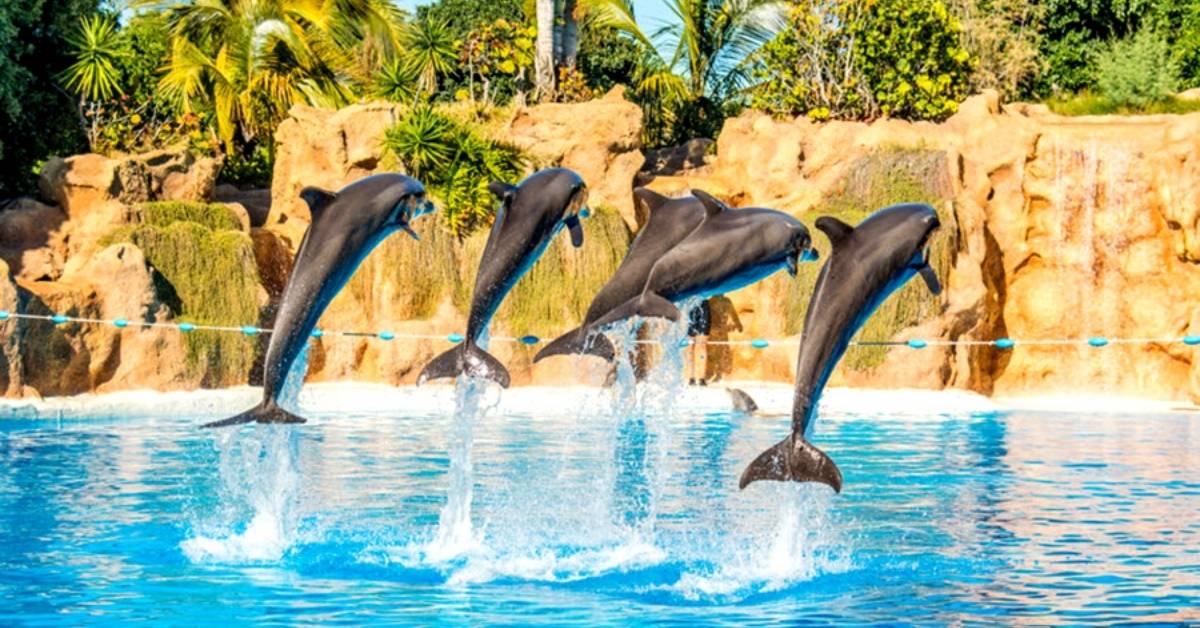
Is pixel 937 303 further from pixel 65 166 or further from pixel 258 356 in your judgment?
pixel 65 166

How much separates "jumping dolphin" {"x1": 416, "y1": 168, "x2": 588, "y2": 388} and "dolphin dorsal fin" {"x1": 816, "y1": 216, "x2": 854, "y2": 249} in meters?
1.14

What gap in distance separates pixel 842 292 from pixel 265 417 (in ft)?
9.06

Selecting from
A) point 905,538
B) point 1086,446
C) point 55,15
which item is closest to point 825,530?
point 905,538

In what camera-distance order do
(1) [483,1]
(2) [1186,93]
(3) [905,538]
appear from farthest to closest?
(1) [483,1] < (2) [1186,93] < (3) [905,538]

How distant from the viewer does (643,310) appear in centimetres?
683

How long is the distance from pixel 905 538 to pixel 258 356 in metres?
12.0

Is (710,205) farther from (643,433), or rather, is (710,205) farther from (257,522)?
(643,433)

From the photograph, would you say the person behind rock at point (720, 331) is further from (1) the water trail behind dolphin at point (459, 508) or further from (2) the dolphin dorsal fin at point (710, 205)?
(2) the dolphin dorsal fin at point (710, 205)

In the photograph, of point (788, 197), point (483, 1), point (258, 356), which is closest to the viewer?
point (258, 356)

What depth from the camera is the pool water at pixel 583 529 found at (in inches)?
301

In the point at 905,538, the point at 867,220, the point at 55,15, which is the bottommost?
the point at 905,538

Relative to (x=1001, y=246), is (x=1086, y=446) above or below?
below

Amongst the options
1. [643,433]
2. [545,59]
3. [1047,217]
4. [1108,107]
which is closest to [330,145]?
[545,59]

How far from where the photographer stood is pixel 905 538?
947 centimetres
